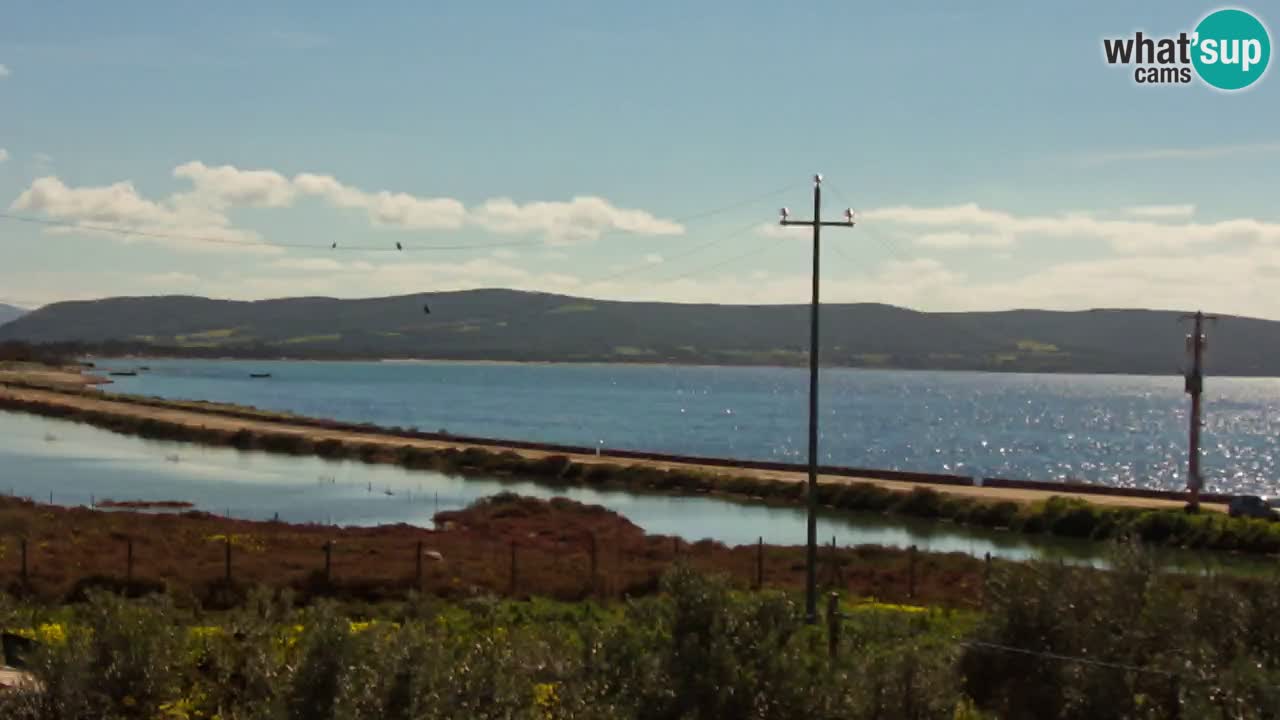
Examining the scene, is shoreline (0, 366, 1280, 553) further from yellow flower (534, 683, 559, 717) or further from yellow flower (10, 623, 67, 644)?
yellow flower (10, 623, 67, 644)

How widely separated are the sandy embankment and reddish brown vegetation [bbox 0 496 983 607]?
2760 centimetres

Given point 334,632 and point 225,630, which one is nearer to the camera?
point 334,632

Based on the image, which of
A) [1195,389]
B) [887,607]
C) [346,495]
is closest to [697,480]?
[346,495]

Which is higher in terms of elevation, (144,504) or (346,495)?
(144,504)

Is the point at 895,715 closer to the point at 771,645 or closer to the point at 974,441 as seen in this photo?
the point at 771,645

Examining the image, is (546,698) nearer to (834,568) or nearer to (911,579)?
(911,579)

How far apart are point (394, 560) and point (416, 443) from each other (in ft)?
262

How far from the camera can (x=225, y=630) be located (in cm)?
2452

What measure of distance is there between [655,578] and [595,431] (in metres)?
142

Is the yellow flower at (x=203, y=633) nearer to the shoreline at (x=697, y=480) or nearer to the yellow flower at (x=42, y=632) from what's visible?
the yellow flower at (x=42, y=632)

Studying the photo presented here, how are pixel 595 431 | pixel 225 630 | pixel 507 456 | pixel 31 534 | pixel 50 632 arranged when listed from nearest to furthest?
pixel 225 630
pixel 50 632
pixel 31 534
pixel 507 456
pixel 595 431

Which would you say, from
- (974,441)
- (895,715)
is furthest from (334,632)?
(974,441)

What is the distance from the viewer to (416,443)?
128875 mm

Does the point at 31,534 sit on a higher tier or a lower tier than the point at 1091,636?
lower
